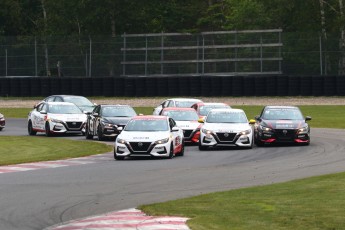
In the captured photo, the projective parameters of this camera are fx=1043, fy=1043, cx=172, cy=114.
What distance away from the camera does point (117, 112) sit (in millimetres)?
38031

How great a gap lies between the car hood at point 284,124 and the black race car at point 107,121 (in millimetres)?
5737

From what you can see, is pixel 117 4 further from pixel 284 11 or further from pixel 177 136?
pixel 177 136

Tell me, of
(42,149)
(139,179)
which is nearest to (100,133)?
(42,149)

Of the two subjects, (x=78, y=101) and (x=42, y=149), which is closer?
(x=42, y=149)

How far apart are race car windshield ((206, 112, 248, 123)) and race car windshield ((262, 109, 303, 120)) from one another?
132 cm

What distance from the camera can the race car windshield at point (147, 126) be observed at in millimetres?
29703

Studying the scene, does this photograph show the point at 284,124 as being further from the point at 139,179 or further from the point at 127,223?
the point at 127,223

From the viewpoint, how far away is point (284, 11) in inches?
2857

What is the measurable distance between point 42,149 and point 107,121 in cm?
440

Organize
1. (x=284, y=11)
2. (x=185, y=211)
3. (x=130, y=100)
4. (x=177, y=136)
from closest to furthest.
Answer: (x=185, y=211) → (x=177, y=136) → (x=130, y=100) → (x=284, y=11)

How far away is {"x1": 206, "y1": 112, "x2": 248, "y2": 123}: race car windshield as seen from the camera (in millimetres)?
33312

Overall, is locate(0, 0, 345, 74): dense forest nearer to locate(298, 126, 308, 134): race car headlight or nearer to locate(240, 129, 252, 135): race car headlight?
locate(298, 126, 308, 134): race car headlight

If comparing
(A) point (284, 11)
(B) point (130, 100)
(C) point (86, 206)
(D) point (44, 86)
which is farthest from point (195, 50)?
(C) point (86, 206)

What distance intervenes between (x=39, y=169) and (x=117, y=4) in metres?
50.3
